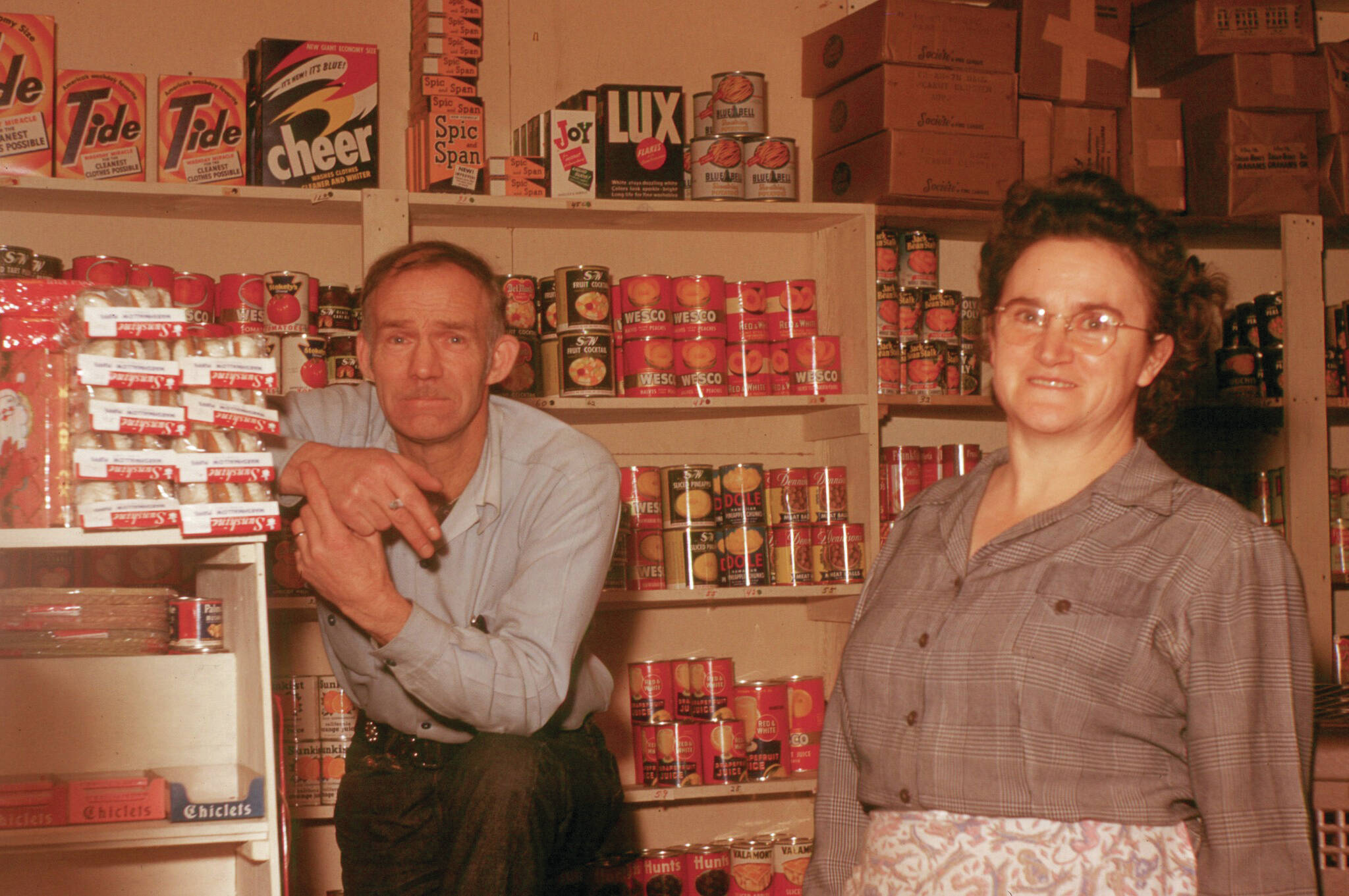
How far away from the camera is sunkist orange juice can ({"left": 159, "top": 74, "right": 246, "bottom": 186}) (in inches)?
112

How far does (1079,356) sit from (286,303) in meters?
1.92

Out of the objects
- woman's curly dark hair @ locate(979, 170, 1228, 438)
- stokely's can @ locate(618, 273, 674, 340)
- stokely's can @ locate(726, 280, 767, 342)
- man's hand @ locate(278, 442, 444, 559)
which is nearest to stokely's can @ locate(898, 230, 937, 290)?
stokely's can @ locate(726, 280, 767, 342)

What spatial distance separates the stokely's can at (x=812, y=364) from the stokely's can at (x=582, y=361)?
1.68 feet

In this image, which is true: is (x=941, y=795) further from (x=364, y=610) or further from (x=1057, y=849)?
(x=364, y=610)

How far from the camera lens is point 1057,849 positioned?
1419 millimetres

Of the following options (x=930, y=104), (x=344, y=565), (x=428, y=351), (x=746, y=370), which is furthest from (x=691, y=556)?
(x=344, y=565)

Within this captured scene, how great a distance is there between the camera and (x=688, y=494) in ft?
9.83

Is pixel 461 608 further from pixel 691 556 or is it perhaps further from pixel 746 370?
pixel 746 370

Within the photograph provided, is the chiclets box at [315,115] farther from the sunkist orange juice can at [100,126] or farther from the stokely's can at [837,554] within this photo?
the stokely's can at [837,554]

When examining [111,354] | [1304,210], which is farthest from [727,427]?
[111,354]

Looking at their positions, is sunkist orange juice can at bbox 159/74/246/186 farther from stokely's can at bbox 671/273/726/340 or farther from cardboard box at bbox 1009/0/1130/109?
cardboard box at bbox 1009/0/1130/109

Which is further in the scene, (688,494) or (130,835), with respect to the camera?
(688,494)

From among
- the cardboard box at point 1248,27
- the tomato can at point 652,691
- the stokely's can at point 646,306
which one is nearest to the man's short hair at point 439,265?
the stokely's can at point 646,306

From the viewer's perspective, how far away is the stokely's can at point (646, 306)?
297cm
